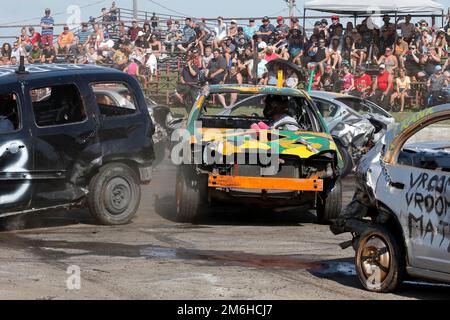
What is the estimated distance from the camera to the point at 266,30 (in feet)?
90.0

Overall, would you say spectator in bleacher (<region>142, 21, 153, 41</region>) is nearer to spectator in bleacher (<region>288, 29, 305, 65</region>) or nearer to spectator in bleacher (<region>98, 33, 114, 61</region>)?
spectator in bleacher (<region>98, 33, 114, 61</region>)

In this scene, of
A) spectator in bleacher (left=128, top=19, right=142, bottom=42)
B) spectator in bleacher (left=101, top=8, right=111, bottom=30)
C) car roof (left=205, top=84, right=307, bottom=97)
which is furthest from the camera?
spectator in bleacher (left=101, top=8, right=111, bottom=30)

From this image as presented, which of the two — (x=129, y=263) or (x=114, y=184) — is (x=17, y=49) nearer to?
(x=114, y=184)

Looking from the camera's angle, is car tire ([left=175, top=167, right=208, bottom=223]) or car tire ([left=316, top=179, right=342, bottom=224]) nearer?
car tire ([left=175, top=167, right=208, bottom=223])

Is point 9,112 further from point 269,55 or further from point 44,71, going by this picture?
point 269,55

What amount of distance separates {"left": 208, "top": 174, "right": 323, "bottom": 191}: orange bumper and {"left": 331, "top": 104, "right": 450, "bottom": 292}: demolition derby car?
311 cm

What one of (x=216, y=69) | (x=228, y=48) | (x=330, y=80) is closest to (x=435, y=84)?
(x=330, y=80)

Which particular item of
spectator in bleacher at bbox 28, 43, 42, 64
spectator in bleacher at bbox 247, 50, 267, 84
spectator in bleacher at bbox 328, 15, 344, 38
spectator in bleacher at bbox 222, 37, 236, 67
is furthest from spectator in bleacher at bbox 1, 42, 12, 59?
spectator in bleacher at bbox 328, 15, 344, 38

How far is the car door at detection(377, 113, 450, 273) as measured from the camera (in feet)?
23.9

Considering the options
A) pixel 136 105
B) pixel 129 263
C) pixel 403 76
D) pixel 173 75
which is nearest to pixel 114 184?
pixel 136 105

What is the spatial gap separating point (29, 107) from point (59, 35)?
21.0m

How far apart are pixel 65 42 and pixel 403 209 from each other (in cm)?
2465

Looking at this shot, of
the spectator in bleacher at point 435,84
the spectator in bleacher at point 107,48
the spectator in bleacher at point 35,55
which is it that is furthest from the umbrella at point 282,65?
the spectator in bleacher at point 35,55

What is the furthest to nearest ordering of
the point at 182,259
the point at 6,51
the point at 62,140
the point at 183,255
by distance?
the point at 6,51 < the point at 62,140 < the point at 183,255 < the point at 182,259
